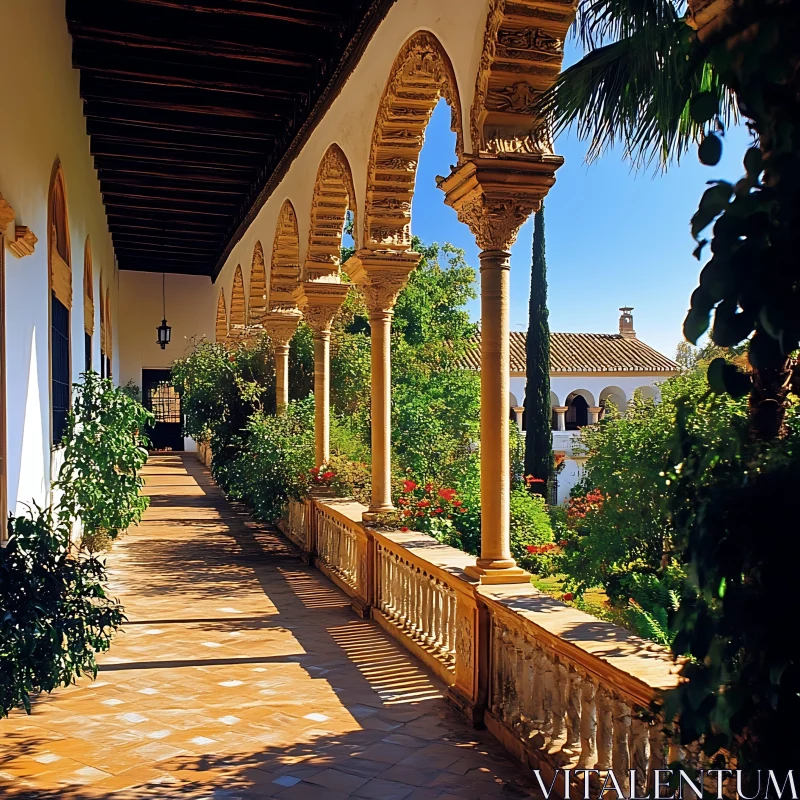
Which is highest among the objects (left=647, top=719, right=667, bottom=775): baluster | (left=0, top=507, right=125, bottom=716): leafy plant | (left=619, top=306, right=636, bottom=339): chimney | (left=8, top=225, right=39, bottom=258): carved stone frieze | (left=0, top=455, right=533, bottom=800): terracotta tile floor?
(left=619, top=306, right=636, bottom=339): chimney

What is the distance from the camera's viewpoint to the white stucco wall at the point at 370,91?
5.44m

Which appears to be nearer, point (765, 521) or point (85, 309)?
point (765, 521)

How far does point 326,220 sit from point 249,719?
262 inches

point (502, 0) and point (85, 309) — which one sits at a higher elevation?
point (502, 0)

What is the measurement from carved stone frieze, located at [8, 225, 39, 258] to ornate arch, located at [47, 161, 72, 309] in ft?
6.33

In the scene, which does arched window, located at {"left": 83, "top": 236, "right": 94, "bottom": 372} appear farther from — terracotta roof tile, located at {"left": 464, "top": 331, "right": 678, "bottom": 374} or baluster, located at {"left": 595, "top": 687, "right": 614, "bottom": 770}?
terracotta roof tile, located at {"left": 464, "top": 331, "right": 678, "bottom": 374}

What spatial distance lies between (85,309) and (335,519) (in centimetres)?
559

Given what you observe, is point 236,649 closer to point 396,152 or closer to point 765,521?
point 396,152

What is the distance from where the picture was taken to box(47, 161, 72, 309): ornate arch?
7906mm

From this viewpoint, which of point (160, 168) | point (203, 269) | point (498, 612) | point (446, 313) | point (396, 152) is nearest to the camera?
point (498, 612)

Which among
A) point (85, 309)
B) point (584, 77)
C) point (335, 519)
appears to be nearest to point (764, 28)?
point (584, 77)

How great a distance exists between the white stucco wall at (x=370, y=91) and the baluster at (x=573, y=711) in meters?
3.28

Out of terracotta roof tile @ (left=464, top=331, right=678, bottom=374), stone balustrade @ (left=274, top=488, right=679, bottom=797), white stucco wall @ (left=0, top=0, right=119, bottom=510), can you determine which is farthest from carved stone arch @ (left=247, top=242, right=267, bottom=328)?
terracotta roof tile @ (left=464, top=331, right=678, bottom=374)

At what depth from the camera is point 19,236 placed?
5.57 m
